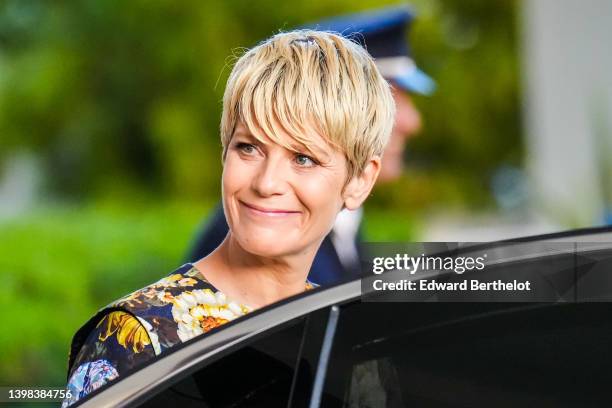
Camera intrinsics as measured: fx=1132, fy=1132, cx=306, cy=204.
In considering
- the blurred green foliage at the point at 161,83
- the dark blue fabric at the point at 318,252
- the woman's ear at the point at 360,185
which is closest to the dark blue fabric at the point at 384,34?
the dark blue fabric at the point at 318,252

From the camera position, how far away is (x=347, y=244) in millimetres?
2838

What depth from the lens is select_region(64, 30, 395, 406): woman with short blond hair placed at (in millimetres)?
1649

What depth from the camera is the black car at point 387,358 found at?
4.86 ft

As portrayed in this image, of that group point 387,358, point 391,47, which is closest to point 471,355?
point 387,358

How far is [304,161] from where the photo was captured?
1706mm

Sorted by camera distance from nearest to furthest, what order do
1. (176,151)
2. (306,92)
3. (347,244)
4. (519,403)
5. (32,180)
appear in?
1. (519,403)
2. (306,92)
3. (347,244)
4. (176,151)
5. (32,180)

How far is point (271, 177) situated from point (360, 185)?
7.5 inches

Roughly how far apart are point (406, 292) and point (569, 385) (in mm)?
250

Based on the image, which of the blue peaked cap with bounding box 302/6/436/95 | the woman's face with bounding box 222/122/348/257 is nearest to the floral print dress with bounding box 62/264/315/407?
the woman's face with bounding box 222/122/348/257

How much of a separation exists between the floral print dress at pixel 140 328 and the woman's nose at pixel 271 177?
175 millimetres

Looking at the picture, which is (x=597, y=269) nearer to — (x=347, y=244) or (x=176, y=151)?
(x=347, y=244)

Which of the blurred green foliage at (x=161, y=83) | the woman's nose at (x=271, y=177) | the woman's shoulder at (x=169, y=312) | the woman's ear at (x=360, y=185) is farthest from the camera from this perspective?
the blurred green foliage at (x=161, y=83)

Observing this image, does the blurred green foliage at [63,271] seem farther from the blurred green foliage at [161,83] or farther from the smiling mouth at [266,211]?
the smiling mouth at [266,211]

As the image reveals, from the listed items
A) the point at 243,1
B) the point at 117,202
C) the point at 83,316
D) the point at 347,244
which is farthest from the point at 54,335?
the point at 243,1
